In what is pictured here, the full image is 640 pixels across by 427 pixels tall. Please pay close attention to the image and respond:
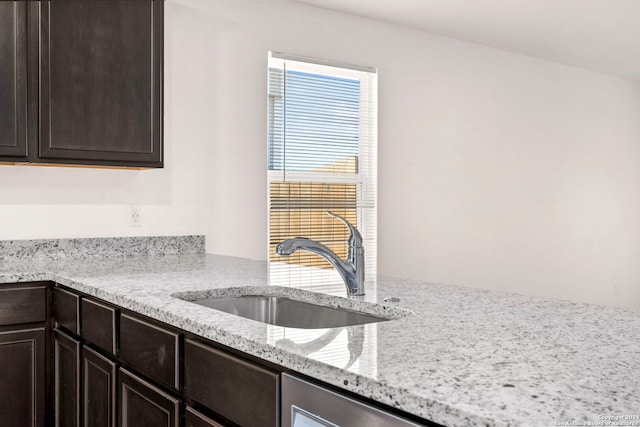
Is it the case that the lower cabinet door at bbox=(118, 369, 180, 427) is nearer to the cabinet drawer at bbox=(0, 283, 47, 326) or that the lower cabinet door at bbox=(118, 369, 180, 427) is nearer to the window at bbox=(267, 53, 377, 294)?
the cabinet drawer at bbox=(0, 283, 47, 326)

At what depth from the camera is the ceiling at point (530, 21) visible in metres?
3.96

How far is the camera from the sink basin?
1.64 meters

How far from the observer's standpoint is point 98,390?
2.03 m

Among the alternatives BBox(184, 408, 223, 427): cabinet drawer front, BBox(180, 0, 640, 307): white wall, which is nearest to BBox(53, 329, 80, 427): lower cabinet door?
BBox(184, 408, 223, 427): cabinet drawer front

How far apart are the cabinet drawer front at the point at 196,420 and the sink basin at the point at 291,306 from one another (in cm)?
44

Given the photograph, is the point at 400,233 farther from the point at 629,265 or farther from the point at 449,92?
the point at 629,265

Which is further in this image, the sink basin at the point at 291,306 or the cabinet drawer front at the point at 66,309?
the cabinet drawer front at the point at 66,309

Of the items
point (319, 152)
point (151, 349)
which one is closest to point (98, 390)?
point (151, 349)

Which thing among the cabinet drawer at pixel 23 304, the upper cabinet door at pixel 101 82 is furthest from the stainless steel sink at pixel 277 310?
the upper cabinet door at pixel 101 82

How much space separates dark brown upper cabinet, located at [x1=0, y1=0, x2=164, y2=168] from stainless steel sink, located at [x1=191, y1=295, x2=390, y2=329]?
1.21 m

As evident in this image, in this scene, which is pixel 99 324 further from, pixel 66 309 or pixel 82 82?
pixel 82 82

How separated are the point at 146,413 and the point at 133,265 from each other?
3.76 feet

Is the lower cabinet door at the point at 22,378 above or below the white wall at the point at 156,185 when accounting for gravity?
below

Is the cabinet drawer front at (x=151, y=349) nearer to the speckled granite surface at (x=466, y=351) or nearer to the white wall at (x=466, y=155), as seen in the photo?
the speckled granite surface at (x=466, y=351)
